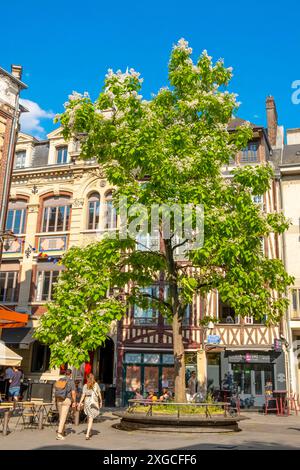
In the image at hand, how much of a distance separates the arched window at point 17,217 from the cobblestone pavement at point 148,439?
A: 13.3m

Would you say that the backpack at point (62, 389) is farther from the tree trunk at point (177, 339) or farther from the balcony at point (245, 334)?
the balcony at point (245, 334)

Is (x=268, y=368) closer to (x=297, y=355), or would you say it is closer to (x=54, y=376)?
(x=297, y=355)

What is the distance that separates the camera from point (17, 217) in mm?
24938

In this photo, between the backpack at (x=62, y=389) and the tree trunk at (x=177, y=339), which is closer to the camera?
the backpack at (x=62, y=389)

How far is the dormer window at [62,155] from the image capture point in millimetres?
25456

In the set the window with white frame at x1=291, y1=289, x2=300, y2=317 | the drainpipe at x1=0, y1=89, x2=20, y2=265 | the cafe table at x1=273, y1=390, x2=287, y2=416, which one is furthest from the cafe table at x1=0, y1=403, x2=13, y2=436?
the window with white frame at x1=291, y1=289, x2=300, y2=317

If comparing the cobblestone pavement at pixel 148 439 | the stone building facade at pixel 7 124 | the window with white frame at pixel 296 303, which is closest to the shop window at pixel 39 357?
the stone building facade at pixel 7 124

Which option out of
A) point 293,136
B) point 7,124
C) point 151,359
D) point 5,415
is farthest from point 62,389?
point 293,136

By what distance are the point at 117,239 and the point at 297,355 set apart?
1243cm

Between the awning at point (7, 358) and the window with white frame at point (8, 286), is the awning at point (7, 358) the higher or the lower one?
the lower one

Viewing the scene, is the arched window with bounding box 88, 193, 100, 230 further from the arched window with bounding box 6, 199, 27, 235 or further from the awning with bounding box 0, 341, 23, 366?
the awning with bounding box 0, 341, 23, 366

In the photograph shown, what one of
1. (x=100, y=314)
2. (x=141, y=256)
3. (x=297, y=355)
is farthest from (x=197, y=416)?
(x=297, y=355)

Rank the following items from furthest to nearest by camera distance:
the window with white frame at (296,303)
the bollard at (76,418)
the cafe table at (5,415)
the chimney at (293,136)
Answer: the chimney at (293,136) < the window with white frame at (296,303) < the bollard at (76,418) < the cafe table at (5,415)

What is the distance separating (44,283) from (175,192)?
1302cm
